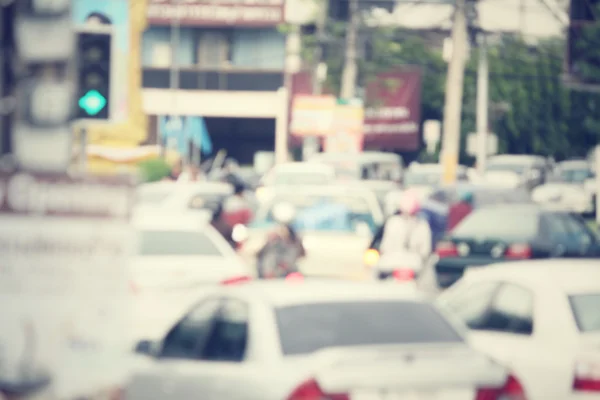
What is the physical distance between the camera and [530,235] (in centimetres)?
1756

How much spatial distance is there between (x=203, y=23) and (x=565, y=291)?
58.0 m

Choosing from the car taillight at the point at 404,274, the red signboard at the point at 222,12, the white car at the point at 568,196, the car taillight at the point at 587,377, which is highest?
the red signboard at the point at 222,12

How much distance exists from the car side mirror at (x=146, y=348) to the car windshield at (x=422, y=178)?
24.7 meters

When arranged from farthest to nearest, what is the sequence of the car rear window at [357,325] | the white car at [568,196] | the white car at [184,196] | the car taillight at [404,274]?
the white car at [568,196], the white car at [184,196], the car taillight at [404,274], the car rear window at [357,325]

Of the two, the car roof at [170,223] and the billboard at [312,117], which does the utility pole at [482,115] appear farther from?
the car roof at [170,223]

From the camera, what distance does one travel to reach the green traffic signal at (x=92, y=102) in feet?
31.6

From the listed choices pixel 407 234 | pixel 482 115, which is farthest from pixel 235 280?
pixel 482 115

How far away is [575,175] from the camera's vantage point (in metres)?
46.3

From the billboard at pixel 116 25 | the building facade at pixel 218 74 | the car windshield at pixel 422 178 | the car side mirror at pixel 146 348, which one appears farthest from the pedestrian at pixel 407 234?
the building facade at pixel 218 74

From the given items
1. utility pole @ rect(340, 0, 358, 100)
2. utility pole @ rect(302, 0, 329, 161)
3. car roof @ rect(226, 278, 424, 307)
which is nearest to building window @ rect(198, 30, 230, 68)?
utility pole @ rect(302, 0, 329, 161)

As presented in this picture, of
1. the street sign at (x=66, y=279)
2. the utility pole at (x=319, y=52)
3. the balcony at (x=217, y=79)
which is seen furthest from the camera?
the balcony at (x=217, y=79)

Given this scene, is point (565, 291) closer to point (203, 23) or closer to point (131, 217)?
point (131, 217)

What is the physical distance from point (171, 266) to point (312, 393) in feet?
23.1

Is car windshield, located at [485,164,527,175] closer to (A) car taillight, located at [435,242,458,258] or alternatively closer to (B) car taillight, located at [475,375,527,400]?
(A) car taillight, located at [435,242,458,258]
